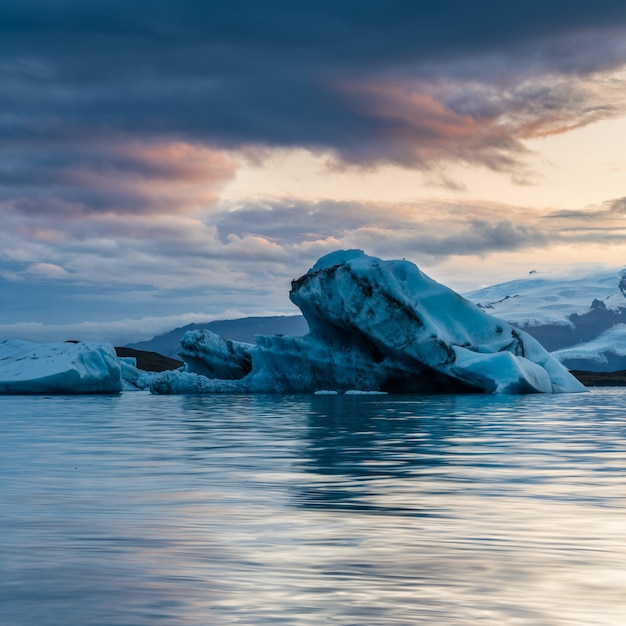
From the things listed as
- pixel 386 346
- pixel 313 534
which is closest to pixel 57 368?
pixel 386 346

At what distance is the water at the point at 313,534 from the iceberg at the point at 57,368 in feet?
95.2

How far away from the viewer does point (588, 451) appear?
1337cm

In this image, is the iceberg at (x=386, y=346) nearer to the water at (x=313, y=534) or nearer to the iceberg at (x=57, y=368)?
the iceberg at (x=57, y=368)

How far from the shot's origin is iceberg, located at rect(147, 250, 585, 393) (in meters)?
36.4

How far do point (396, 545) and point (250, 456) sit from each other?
671cm

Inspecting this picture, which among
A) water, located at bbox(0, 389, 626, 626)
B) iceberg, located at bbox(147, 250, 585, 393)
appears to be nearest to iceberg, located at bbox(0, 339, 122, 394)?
iceberg, located at bbox(147, 250, 585, 393)

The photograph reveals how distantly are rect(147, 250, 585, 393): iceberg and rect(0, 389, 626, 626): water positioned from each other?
21981mm

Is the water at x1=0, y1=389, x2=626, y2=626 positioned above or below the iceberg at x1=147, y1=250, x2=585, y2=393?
below

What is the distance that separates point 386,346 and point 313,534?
100ft

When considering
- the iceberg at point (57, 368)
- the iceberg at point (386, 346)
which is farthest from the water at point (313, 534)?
the iceberg at point (57, 368)

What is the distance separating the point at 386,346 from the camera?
37031 millimetres

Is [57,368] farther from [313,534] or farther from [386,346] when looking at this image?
[313,534]

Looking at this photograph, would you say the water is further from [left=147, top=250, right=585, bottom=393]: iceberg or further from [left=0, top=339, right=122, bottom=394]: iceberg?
[left=0, top=339, right=122, bottom=394]: iceberg

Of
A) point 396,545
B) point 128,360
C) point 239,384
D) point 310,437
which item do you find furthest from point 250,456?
point 128,360
